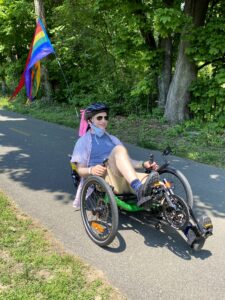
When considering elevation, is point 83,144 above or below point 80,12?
→ below

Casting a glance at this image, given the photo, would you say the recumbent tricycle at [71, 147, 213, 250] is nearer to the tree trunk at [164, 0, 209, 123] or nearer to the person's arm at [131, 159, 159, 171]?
the person's arm at [131, 159, 159, 171]

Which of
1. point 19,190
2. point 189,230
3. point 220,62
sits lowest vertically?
point 19,190

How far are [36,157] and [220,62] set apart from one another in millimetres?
5367

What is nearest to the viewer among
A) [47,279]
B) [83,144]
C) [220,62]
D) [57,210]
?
[47,279]

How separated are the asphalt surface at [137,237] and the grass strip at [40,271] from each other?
154 millimetres

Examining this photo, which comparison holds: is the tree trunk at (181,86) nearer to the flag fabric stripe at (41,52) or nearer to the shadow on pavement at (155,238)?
the flag fabric stripe at (41,52)

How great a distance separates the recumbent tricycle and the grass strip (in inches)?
17.9

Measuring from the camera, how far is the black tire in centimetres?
387

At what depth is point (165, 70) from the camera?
10.6 meters

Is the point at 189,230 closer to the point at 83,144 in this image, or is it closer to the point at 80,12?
the point at 83,144

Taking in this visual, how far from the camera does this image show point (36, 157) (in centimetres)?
725

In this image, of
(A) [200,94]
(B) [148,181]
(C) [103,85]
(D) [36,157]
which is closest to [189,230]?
(B) [148,181]

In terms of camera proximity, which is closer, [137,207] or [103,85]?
[137,207]

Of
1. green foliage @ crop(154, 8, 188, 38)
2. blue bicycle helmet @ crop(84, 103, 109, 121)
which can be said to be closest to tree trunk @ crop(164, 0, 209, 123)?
green foliage @ crop(154, 8, 188, 38)
